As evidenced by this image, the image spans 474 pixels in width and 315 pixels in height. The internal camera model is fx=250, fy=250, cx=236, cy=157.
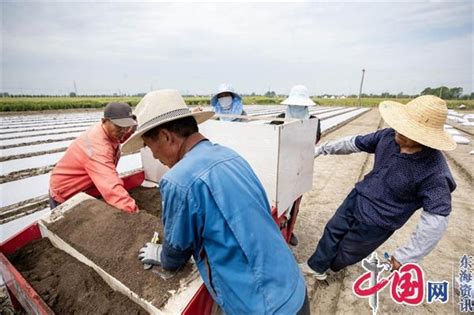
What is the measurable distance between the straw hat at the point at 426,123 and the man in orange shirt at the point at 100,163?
5.71 ft

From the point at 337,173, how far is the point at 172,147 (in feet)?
16.9

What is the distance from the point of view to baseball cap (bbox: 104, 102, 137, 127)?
1878 mm

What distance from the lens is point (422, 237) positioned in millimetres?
1532

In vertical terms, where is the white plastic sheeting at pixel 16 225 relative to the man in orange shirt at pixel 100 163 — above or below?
below

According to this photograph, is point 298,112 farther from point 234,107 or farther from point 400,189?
point 400,189

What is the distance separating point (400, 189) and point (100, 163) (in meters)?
2.06

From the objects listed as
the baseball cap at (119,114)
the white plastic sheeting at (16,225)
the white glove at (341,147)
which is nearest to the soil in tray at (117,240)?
the baseball cap at (119,114)

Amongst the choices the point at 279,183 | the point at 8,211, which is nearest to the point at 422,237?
the point at 279,183

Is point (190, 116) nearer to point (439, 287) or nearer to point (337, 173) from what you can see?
point (439, 287)

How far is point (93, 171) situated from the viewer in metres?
1.78

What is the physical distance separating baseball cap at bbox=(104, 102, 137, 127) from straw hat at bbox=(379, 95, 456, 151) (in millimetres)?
1839

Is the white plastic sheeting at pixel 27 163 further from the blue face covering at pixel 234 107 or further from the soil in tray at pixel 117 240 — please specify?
the soil in tray at pixel 117 240

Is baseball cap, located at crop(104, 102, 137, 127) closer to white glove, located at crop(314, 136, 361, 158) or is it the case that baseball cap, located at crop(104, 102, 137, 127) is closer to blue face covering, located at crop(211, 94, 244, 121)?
blue face covering, located at crop(211, 94, 244, 121)

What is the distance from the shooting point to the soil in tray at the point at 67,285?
1121 millimetres
